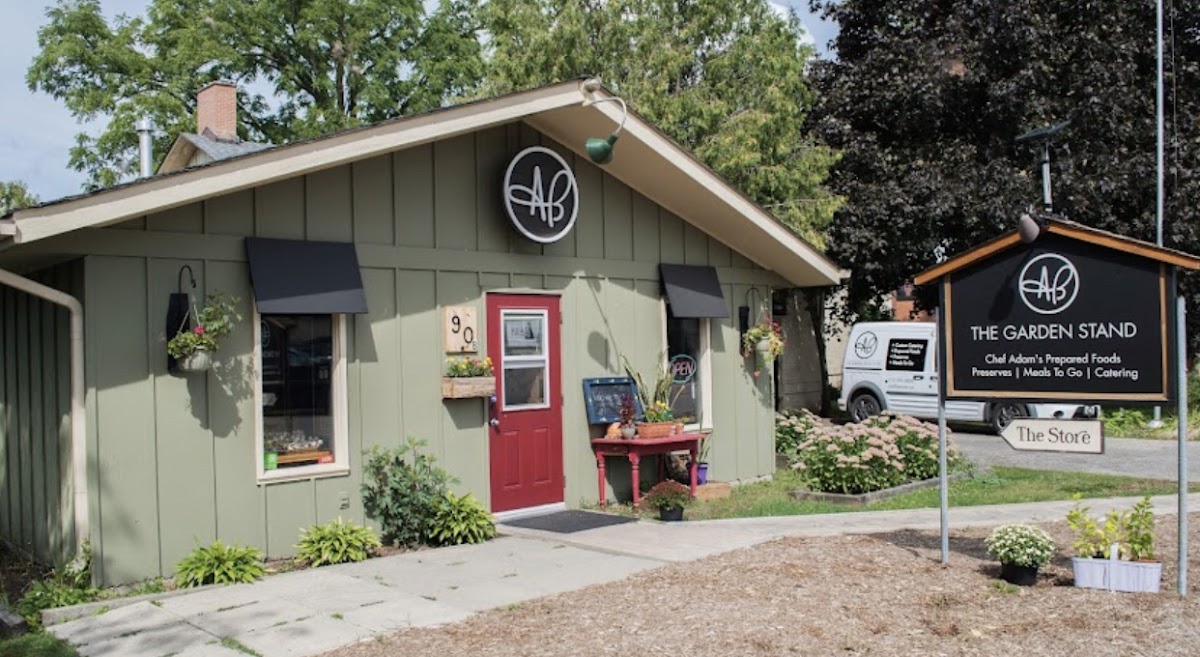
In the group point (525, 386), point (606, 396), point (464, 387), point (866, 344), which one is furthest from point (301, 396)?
point (866, 344)

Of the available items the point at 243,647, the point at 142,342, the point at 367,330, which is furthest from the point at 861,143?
the point at 243,647

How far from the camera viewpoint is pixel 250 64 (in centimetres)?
2894

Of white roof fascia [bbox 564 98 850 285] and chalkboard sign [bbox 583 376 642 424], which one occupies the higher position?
white roof fascia [bbox 564 98 850 285]

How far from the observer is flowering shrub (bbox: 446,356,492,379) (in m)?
9.49

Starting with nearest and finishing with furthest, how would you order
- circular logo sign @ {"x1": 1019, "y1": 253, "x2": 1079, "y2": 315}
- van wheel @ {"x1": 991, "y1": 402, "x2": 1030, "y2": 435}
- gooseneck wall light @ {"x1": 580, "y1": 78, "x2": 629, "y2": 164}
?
circular logo sign @ {"x1": 1019, "y1": 253, "x2": 1079, "y2": 315} < gooseneck wall light @ {"x1": 580, "y1": 78, "x2": 629, "y2": 164} < van wheel @ {"x1": 991, "y1": 402, "x2": 1030, "y2": 435}

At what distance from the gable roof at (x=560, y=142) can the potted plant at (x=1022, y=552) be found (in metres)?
5.20

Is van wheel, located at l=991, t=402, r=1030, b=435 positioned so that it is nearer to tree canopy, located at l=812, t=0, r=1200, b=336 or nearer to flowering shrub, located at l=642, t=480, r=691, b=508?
tree canopy, located at l=812, t=0, r=1200, b=336

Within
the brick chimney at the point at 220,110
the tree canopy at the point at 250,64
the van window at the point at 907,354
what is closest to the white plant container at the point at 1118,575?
the brick chimney at the point at 220,110

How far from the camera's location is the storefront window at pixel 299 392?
8383 mm

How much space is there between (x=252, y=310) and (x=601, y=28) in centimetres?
1129

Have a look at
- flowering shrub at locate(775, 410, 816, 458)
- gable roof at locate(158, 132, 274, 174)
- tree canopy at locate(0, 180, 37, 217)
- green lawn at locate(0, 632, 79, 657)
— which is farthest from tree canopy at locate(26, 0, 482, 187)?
green lawn at locate(0, 632, 79, 657)

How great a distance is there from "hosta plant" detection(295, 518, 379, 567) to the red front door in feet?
5.91

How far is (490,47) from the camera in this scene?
20.8m

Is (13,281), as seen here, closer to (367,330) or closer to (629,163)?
(367,330)
